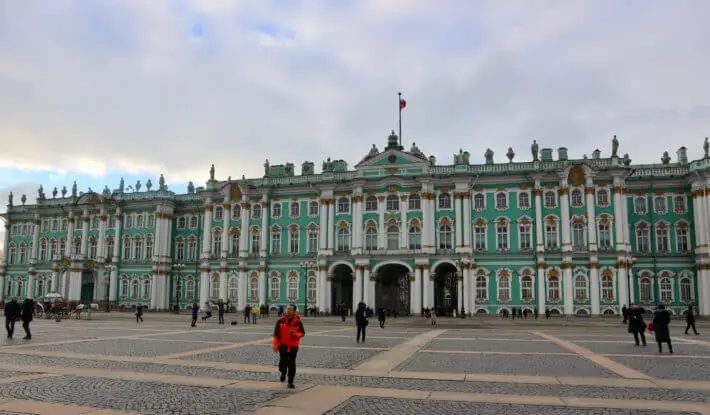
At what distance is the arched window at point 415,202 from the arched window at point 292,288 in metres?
15.3

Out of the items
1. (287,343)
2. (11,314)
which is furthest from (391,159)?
(287,343)

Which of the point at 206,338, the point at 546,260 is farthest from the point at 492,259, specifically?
the point at 206,338

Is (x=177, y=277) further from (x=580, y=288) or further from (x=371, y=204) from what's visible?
(x=580, y=288)

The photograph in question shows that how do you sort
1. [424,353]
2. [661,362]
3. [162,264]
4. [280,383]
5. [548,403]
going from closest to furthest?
[548,403] < [280,383] < [661,362] < [424,353] < [162,264]

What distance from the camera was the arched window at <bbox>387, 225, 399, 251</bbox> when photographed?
63312 millimetres

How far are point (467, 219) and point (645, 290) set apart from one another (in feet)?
61.0

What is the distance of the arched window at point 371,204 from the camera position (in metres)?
64.6

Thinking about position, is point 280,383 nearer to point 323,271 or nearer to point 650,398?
point 650,398

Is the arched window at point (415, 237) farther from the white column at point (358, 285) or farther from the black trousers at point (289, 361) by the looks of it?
the black trousers at point (289, 361)

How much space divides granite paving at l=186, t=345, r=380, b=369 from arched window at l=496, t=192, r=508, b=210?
4178 cm

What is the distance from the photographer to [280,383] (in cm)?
1443

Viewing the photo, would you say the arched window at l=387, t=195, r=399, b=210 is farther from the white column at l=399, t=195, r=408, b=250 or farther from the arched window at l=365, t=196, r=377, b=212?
the arched window at l=365, t=196, r=377, b=212

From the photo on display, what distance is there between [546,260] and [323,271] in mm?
23164

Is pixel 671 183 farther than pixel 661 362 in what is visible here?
Yes
